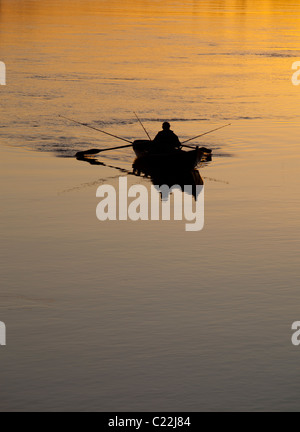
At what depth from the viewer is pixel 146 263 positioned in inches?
555

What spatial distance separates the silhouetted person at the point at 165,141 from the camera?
69.3 feet

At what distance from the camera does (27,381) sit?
32.7ft

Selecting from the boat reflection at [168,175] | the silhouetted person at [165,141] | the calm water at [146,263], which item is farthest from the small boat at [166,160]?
the calm water at [146,263]

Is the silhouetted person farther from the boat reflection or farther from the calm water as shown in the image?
the calm water

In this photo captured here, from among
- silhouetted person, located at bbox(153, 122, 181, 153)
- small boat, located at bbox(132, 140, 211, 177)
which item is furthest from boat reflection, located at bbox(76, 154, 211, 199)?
silhouetted person, located at bbox(153, 122, 181, 153)

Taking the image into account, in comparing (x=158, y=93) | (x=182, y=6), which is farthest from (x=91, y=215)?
(x=182, y=6)

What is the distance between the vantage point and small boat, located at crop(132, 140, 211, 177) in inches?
811

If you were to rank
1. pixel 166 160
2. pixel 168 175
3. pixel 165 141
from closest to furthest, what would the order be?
pixel 166 160 → pixel 168 175 → pixel 165 141

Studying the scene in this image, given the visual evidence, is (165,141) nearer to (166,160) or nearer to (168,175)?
(166,160)

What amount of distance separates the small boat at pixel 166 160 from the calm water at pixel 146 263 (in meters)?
0.51

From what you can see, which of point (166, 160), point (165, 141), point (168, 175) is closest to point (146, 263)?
point (166, 160)

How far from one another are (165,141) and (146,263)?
748 centimetres

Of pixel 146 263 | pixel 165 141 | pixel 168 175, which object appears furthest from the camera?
pixel 165 141

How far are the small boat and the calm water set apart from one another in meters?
0.51
